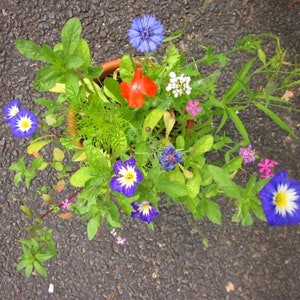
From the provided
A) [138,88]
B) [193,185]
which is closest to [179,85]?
[138,88]

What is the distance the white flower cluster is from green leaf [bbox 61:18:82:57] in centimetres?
21

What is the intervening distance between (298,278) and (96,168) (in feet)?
2.71

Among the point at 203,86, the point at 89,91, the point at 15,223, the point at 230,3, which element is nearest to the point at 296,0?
the point at 230,3

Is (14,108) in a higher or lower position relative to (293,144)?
lower

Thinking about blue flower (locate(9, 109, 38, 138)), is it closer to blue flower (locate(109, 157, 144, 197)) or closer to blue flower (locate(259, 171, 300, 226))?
blue flower (locate(109, 157, 144, 197))

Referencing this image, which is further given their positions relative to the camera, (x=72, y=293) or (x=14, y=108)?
(x=72, y=293)

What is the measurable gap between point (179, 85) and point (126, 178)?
0.24 m

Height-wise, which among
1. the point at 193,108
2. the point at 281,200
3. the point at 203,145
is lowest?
the point at 281,200

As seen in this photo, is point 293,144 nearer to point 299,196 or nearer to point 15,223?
point 299,196

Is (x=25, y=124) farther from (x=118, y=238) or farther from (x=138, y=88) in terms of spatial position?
(x=118, y=238)

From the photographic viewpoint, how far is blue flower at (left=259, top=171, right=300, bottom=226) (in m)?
0.76

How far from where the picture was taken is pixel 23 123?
3.39ft

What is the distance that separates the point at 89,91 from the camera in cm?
101

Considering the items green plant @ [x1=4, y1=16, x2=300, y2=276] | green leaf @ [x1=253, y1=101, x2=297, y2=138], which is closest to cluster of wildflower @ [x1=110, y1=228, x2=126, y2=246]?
green plant @ [x1=4, y1=16, x2=300, y2=276]
